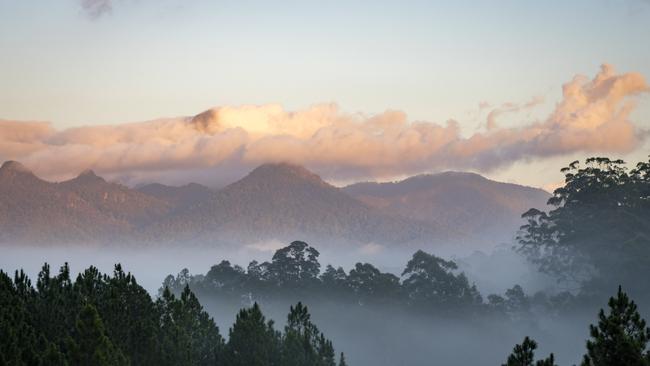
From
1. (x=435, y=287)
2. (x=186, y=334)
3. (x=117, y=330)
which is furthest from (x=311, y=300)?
(x=117, y=330)

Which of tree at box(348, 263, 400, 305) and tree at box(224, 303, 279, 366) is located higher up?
tree at box(348, 263, 400, 305)

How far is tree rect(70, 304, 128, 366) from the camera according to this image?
53.3 meters

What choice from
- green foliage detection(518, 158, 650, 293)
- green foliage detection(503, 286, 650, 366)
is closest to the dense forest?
green foliage detection(503, 286, 650, 366)

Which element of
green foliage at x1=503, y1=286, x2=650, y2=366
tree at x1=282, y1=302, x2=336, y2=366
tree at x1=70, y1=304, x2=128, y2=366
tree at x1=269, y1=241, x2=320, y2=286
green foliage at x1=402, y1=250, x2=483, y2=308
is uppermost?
tree at x1=269, y1=241, x2=320, y2=286

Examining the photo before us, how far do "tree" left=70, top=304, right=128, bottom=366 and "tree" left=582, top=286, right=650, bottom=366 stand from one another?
2244cm

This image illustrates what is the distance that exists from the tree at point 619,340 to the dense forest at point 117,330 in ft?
72.7

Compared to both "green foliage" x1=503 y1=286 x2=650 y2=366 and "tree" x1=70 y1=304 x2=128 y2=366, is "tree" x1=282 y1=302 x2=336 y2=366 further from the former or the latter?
"green foliage" x1=503 y1=286 x2=650 y2=366

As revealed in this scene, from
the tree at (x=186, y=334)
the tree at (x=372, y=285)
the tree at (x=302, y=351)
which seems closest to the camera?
the tree at (x=186, y=334)

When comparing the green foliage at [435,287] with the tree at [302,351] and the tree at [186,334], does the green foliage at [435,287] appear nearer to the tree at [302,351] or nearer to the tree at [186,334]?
the tree at [302,351]

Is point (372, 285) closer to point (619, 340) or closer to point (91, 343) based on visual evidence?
point (91, 343)

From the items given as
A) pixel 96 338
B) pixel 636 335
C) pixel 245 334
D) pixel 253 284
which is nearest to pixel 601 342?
pixel 636 335

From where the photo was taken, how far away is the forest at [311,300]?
54.1 meters

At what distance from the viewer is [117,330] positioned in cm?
6556

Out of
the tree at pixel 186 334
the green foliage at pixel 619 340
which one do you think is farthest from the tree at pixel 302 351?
the green foliage at pixel 619 340
